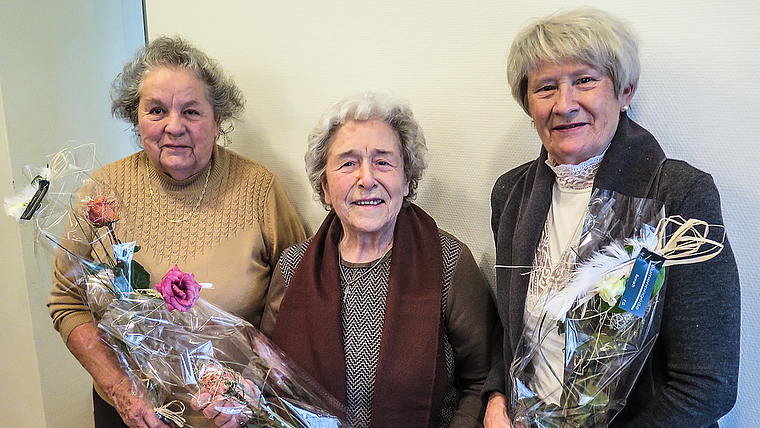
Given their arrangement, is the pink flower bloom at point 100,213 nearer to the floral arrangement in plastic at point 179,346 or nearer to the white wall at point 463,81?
the floral arrangement in plastic at point 179,346

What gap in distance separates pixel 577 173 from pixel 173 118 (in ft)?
4.06

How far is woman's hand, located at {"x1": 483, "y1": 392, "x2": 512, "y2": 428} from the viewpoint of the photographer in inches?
53.9

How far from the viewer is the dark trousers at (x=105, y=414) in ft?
6.25

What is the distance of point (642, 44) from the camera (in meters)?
1.47

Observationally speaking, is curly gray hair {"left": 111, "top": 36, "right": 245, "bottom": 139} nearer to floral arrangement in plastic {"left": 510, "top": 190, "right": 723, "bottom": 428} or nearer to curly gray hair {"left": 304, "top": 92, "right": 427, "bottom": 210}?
curly gray hair {"left": 304, "top": 92, "right": 427, "bottom": 210}

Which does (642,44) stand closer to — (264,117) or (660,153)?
(660,153)

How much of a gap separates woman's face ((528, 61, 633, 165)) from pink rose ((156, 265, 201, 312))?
2.95ft

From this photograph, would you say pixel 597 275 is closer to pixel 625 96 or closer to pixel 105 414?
pixel 625 96

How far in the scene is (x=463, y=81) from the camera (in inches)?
69.4

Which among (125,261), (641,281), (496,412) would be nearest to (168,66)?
(125,261)

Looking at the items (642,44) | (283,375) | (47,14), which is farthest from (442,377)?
(47,14)

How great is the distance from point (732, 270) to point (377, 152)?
0.92 metres

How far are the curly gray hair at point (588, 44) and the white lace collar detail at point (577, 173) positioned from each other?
169 millimetres

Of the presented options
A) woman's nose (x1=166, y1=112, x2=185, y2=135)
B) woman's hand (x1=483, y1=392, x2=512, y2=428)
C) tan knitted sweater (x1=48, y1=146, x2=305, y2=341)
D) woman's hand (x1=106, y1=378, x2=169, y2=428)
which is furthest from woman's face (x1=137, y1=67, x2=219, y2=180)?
woman's hand (x1=483, y1=392, x2=512, y2=428)
